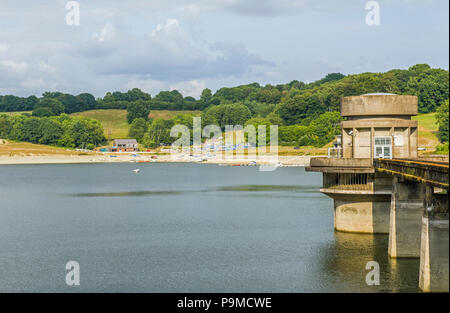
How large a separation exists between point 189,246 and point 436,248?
2701cm

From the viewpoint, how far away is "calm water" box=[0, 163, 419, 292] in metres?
41.5

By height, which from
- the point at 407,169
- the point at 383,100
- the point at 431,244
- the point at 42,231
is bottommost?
the point at 42,231

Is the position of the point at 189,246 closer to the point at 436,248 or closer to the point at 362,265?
the point at 362,265

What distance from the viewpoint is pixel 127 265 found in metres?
47.1

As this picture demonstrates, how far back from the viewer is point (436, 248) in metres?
32.8

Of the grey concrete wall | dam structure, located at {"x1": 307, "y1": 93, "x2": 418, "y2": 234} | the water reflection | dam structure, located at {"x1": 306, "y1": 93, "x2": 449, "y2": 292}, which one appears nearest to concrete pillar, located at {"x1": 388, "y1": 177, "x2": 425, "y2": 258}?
dam structure, located at {"x1": 306, "y1": 93, "x2": 449, "y2": 292}

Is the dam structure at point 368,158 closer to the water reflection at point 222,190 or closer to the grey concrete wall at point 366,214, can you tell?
the grey concrete wall at point 366,214

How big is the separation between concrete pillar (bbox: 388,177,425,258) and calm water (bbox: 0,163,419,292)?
42.6 inches

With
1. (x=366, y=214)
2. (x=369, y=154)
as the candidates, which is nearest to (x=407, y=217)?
(x=366, y=214)

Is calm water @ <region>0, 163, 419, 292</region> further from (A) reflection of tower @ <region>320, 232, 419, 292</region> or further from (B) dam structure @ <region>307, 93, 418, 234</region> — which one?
(B) dam structure @ <region>307, 93, 418, 234</region>

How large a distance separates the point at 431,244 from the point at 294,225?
3543 cm

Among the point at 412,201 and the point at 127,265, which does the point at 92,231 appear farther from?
the point at 412,201

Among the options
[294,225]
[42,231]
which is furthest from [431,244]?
[42,231]
